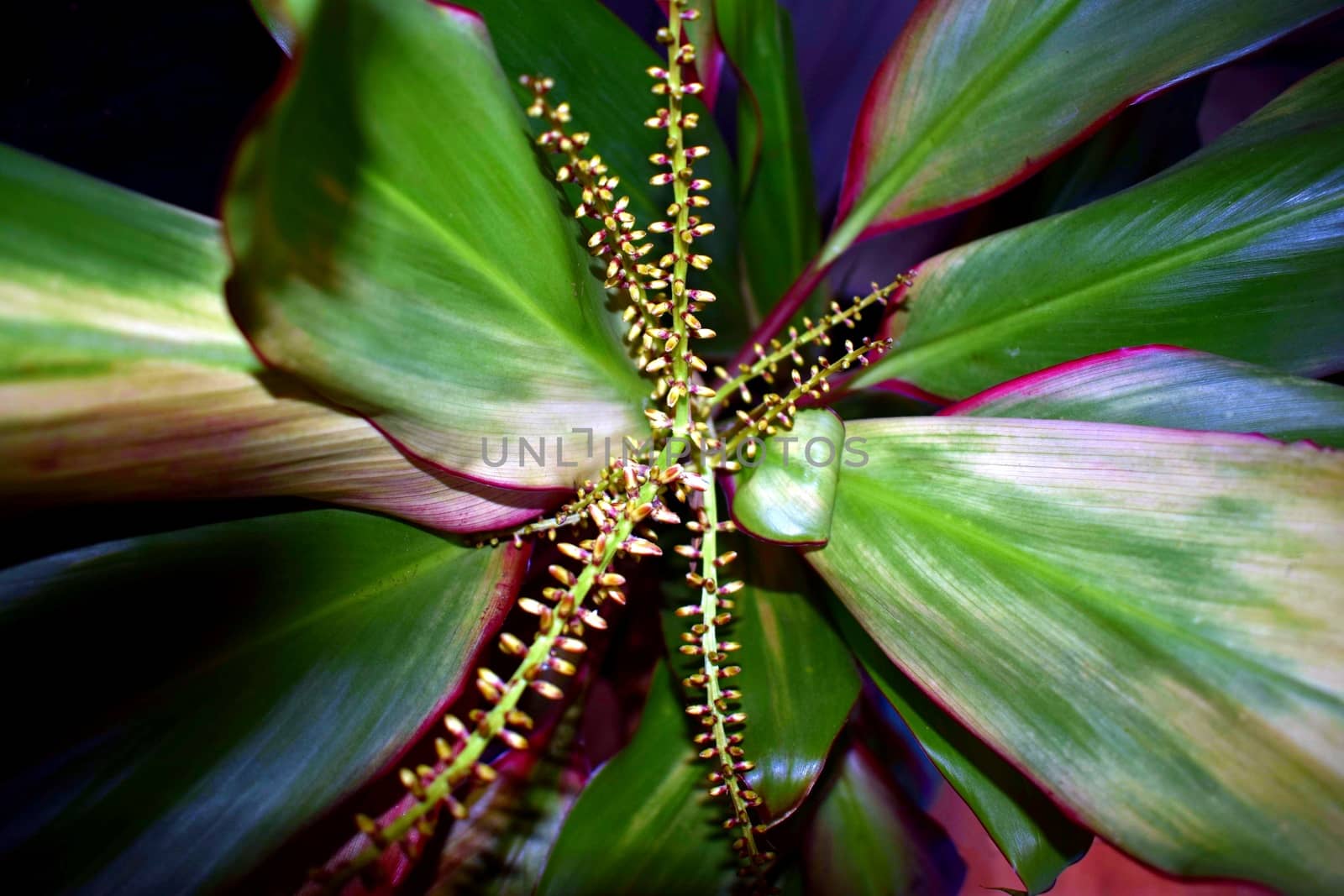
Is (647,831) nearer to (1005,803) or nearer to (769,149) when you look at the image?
(1005,803)

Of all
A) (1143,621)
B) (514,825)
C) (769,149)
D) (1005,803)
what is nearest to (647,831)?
(514,825)

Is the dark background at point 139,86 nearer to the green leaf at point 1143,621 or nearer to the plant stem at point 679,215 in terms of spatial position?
→ the plant stem at point 679,215

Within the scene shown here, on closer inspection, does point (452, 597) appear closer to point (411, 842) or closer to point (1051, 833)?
point (411, 842)

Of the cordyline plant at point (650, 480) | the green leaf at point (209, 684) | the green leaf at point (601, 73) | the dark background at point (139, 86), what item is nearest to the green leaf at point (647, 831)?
the cordyline plant at point (650, 480)

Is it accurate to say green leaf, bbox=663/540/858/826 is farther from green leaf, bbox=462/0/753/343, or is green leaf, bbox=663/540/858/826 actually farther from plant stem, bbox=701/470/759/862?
green leaf, bbox=462/0/753/343

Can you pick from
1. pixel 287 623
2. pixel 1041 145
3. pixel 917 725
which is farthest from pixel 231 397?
pixel 1041 145
